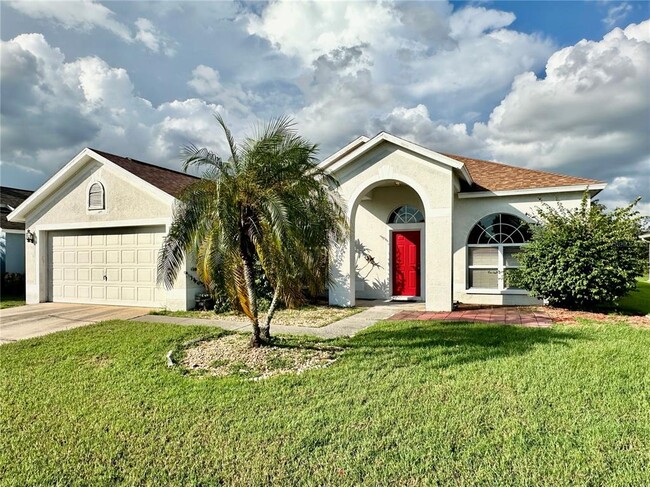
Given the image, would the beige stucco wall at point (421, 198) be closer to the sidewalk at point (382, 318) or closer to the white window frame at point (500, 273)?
the sidewalk at point (382, 318)

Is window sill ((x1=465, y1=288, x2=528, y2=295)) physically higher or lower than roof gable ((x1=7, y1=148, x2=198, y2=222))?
lower

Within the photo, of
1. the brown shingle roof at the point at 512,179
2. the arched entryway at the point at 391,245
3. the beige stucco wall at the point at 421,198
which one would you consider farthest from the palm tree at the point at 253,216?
the brown shingle roof at the point at 512,179

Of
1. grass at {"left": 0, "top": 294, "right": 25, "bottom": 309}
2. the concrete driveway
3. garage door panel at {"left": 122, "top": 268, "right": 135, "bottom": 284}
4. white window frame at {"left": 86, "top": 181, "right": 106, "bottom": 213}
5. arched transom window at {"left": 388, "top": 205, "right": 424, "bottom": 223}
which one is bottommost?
grass at {"left": 0, "top": 294, "right": 25, "bottom": 309}

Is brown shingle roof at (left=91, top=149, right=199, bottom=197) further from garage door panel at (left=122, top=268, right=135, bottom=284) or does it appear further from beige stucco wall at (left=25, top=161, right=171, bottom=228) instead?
garage door panel at (left=122, top=268, right=135, bottom=284)

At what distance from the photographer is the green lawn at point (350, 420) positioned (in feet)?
10.9

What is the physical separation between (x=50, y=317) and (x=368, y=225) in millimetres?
11193

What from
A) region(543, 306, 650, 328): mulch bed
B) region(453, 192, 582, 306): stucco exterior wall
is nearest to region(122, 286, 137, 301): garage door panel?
region(453, 192, 582, 306): stucco exterior wall

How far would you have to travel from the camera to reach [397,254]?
14.5 meters

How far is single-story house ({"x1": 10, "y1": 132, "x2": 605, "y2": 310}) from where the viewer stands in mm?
11695

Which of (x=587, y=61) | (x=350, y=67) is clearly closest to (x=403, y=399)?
(x=350, y=67)

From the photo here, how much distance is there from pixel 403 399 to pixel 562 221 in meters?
9.08

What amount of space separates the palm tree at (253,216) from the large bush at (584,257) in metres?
7.43

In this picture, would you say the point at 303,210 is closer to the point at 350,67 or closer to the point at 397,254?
the point at 397,254

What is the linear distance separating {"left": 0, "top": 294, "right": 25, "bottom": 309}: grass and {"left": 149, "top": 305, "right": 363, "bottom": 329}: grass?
6.83 meters
